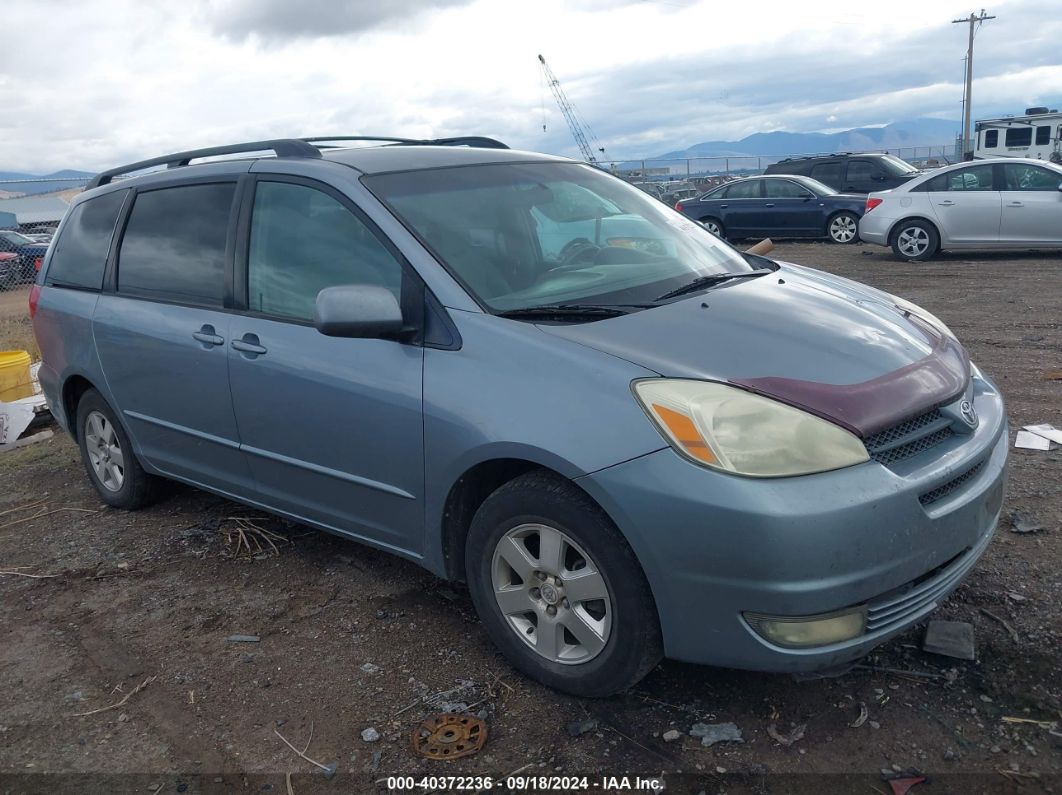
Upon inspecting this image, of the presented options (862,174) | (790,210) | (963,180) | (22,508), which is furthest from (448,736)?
(862,174)

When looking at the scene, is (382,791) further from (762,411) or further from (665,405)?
(762,411)

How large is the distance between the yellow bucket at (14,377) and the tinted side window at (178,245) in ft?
12.5

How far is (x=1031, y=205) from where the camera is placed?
1244 cm

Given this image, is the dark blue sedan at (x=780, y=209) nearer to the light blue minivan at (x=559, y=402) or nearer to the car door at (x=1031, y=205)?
the car door at (x=1031, y=205)

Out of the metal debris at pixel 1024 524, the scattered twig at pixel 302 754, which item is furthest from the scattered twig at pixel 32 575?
the metal debris at pixel 1024 524

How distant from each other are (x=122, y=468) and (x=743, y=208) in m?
14.9

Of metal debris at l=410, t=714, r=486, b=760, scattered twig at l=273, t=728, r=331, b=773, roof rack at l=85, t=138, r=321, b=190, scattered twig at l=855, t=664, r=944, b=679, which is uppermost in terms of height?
roof rack at l=85, t=138, r=321, b=190

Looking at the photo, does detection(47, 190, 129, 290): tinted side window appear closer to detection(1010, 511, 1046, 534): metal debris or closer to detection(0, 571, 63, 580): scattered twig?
detection(0, 571, 63, 580): scattered twig

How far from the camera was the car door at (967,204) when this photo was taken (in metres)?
12.7

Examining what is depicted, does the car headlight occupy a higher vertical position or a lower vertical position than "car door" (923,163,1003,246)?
lower

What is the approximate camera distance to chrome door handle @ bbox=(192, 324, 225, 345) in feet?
12.7

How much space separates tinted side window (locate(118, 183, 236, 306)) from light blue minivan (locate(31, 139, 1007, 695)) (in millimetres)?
18

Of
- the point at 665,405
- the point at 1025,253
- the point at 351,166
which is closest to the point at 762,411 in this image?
the point at 665,405

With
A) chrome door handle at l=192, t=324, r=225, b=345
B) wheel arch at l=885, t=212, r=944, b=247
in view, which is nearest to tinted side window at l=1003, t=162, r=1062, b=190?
wheel arch at l=885, t=212, r=944, b=247
